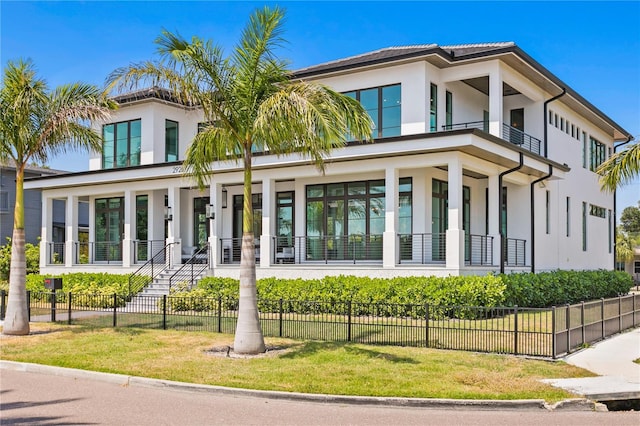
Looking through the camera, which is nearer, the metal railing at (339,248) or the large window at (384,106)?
the large window at (384,106)

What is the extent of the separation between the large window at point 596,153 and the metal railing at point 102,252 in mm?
23080

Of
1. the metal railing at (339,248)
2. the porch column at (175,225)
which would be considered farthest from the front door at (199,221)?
the metal railing at (339,248)

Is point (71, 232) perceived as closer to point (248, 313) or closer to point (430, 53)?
point (430, 53)

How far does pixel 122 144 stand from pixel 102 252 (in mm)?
5394

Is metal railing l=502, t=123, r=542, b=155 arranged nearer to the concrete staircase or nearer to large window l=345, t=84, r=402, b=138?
large window l=345, t=84, r=402, b=138

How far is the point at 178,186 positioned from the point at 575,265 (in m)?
17.7

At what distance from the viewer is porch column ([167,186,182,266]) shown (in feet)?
87.2

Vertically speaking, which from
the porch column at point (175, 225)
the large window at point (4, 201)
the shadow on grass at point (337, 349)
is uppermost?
the large window at point (4, 201)

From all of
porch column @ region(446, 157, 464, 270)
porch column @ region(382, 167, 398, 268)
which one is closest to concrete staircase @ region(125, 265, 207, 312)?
porch column @ region(382, 167, 398, 268)

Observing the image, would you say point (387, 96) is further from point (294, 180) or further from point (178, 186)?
point (178, 186)

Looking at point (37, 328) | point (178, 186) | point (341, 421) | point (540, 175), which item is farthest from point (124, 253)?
point (341, 421)

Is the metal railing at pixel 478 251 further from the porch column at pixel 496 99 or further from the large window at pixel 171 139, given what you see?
the large window at pixel 171 139

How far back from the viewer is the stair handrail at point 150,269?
24800 millimetres

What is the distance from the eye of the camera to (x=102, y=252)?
105 feet
